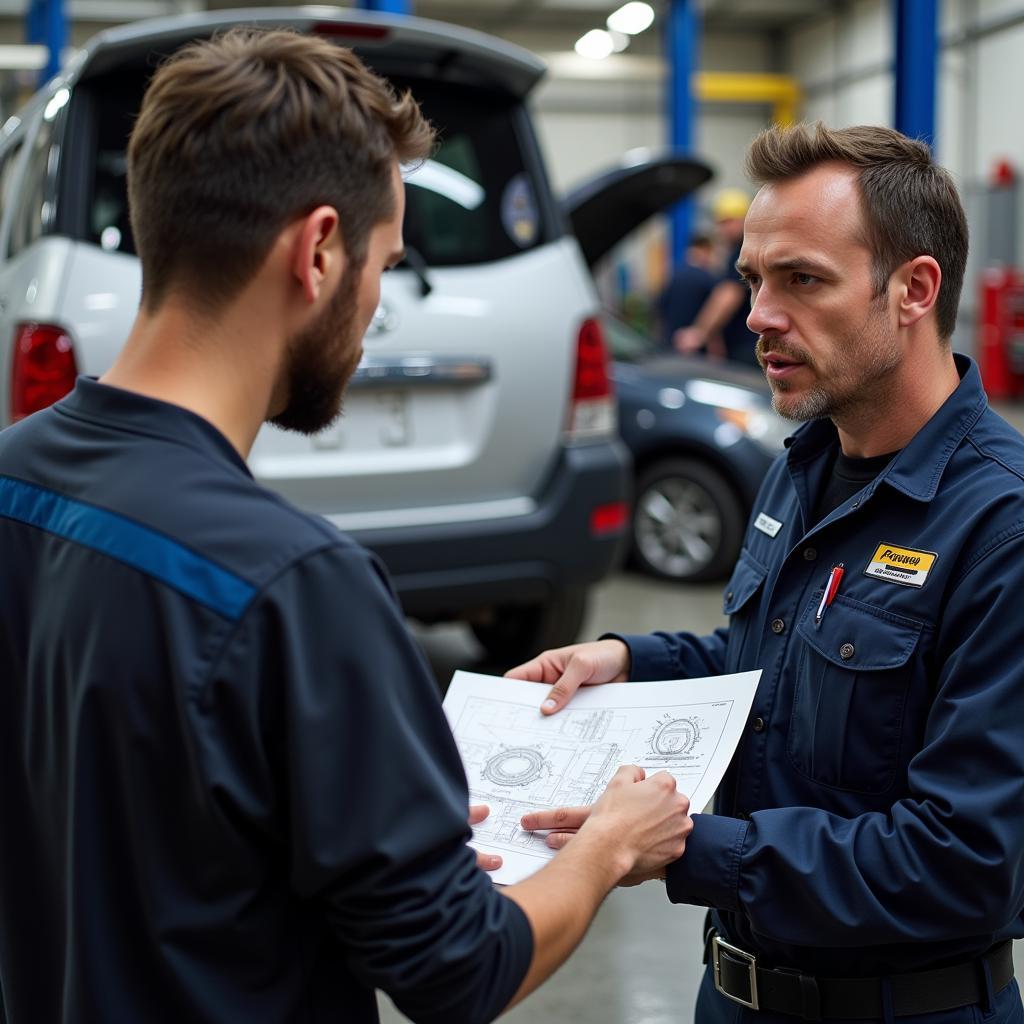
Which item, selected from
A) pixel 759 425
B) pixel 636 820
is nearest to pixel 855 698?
pixel 636 820

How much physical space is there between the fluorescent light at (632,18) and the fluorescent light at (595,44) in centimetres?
25

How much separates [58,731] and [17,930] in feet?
0.72

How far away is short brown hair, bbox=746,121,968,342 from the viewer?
147cm

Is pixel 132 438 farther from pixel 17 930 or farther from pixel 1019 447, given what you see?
pixel 1019 447

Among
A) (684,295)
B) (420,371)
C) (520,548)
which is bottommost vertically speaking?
(684,295)

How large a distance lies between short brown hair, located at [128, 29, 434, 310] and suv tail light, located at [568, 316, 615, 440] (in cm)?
276

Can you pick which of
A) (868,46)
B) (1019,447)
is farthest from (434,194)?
(868,46)

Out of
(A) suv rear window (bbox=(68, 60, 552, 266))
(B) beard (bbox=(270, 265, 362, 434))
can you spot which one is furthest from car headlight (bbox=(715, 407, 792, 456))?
(B) beard (bbox=(270, 265, 362, 434))

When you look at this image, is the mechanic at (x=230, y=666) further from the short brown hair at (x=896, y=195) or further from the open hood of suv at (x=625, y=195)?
the open hood of suv at (x=625, y=195)

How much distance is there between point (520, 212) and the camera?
3.94 meters

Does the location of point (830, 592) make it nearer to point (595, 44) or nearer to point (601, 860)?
point (601, 860)

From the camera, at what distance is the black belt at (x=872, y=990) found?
4.56ft

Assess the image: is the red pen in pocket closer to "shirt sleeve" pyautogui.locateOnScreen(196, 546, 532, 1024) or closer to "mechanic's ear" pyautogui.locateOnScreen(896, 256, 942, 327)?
"mechanic's ear" pyautogui.locateOnScreen(896, 256, 942, 327)

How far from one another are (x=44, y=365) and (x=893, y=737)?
247 cm
